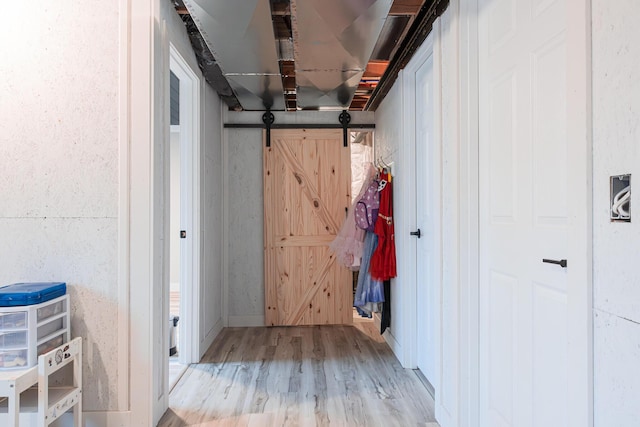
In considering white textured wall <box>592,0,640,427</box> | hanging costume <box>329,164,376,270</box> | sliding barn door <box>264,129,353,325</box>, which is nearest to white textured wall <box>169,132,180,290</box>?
sliding barn door <box>264,129,353,325</box>

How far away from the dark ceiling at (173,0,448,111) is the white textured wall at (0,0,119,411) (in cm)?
60

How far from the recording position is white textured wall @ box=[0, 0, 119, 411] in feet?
6.32

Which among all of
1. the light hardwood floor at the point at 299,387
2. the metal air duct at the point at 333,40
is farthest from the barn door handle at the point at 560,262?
the metal air duct at the point at 333,40

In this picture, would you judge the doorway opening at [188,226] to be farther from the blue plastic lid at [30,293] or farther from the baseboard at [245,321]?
the blue plastic lid at [30,293]

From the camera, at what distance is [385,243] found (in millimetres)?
3076

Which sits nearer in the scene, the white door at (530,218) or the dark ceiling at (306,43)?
the white door at (530,218)

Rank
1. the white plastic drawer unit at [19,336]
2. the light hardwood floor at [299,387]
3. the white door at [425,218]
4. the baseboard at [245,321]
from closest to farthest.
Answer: the white plastic drawer unit at [19,336] → the light hardwood floor at [299,387] → the white door at [425,218] → the baseboard at [245,321]

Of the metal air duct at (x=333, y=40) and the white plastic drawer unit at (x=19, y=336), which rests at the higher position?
the metal air duct at (x=333, y=40)

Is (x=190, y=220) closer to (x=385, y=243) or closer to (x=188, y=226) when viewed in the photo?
(x=188, y=226)

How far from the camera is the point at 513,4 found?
1.46 m

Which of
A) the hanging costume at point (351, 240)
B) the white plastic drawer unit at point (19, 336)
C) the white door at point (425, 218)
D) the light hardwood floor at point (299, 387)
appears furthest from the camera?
the hanging costume at point (351, 240)

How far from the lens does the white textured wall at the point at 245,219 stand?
12.8 ft

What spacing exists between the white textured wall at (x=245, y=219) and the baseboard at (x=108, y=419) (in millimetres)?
1966

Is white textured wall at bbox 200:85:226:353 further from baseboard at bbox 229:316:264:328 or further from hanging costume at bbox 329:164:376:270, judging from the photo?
hanging costume at bbox 329:164:376:270
